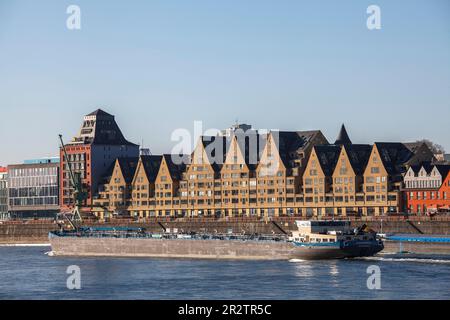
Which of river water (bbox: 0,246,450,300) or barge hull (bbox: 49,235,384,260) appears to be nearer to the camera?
river water (bbox: 0,246,450,300)

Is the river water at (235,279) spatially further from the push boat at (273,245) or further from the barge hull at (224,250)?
the barge hull at (224,250)

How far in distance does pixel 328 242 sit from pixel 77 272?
3797 cm

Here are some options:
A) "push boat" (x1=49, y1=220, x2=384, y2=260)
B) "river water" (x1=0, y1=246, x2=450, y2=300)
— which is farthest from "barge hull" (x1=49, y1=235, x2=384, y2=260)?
"river water" (x1=0, y1=246, x2=450, y2=300)

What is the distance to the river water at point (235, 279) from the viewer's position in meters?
113

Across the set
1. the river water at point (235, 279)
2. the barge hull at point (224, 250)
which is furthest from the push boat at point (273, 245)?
the river water at point (235, 279)

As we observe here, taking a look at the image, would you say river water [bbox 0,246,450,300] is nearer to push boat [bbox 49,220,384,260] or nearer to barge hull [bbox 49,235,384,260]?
push boat [bbox 49,220,384,260]

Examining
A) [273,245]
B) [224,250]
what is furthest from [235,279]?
[224,250]

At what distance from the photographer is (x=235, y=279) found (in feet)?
430

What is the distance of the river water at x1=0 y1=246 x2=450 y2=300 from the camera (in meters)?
113

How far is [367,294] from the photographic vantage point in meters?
111

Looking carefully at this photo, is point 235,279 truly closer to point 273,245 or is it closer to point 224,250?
point 273,245
